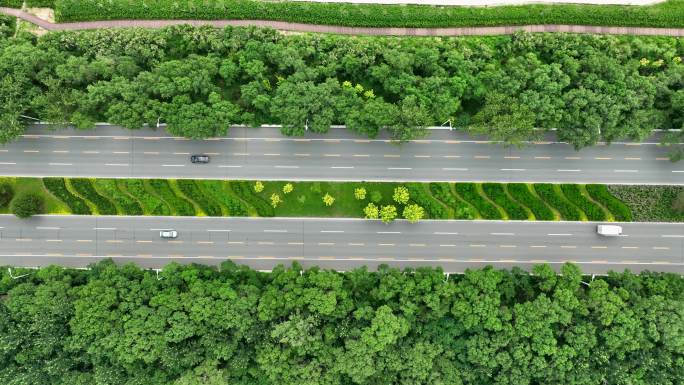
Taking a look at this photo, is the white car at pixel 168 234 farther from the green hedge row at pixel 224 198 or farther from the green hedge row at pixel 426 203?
the green hedge row at pixel 426 203

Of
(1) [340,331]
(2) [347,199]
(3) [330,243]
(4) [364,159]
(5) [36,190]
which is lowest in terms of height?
(1) [340,331]

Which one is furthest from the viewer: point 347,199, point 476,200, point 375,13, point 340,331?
point 375,13

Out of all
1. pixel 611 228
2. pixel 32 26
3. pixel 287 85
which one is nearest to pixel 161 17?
pixel 32 26

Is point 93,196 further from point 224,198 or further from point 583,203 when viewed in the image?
point 583,203

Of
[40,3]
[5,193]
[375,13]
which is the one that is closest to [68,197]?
[5,193]

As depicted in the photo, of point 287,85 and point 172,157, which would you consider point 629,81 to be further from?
point 172,157

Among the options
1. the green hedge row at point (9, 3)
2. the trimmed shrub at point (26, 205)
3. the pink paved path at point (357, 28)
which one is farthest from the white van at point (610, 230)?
the green hedge row at point (9, 3)

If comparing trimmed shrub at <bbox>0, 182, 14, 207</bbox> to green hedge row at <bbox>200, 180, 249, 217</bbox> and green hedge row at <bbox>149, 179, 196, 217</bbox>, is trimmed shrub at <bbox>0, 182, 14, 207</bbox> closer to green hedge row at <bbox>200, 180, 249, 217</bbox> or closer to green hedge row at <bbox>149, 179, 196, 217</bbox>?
green hedge row at <bbox>149, 179, 196, 217</bbox>
